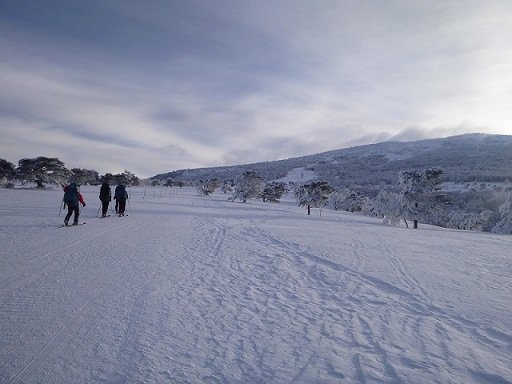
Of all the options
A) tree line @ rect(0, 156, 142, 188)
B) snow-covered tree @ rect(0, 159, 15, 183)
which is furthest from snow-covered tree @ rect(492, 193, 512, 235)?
snow-covered tree @ rect(0, 159, 15, 183)

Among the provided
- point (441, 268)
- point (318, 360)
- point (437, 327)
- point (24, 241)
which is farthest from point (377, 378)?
point (24, 241)

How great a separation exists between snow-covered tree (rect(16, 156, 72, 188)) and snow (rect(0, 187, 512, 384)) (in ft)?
137

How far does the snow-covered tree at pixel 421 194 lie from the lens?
1135 inches

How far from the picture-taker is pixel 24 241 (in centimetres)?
815

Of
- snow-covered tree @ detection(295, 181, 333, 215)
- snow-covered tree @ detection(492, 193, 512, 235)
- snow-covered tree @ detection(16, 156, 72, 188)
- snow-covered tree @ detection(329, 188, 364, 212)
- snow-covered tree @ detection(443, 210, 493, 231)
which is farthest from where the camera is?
snow-covered tree @ detection(329, 188, 364, 212)

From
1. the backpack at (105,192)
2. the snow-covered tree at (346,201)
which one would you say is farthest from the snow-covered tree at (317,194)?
the snow-covered tree at (346,201)

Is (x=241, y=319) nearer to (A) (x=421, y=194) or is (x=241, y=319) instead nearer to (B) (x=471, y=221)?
(A) (x=421, y=194)

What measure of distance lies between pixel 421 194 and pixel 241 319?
30.9 meters

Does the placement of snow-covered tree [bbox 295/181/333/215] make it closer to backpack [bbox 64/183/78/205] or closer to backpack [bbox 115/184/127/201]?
backpack [bbox 115/184/127/201]

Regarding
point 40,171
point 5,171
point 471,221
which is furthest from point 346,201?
point 5,171

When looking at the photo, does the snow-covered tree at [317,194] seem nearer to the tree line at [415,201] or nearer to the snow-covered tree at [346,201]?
the tree line at [415,201]

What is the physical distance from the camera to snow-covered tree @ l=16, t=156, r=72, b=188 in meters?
40.1

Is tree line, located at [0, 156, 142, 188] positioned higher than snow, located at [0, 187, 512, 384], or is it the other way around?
tree line, located at [0, 156, 142, 188]

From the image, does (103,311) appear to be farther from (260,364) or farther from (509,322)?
(509,322)
